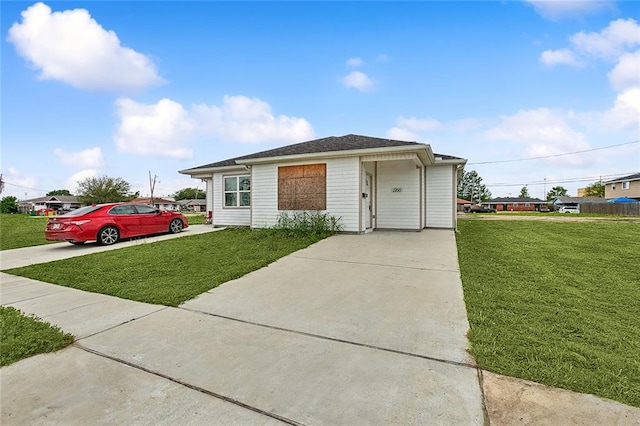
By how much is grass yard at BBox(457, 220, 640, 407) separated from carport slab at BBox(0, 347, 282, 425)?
216 centimetres

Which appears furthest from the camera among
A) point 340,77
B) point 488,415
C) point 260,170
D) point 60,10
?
point 340,77

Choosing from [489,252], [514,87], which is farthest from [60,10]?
[514,87]

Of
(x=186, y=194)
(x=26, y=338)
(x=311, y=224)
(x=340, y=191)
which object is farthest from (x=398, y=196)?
(x=186, y=194)

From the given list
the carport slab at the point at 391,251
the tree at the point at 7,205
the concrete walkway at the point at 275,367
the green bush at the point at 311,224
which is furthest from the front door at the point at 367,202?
the tree at the point at 7,205

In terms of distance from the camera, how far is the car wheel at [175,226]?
1217cm

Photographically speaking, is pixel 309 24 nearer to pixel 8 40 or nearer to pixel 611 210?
pixel 8 40

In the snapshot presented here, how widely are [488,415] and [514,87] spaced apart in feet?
51.5

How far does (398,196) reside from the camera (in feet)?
37.9

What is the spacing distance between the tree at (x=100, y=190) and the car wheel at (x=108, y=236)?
53.4m

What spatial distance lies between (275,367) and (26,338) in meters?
2.66

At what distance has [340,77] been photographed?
14.5m

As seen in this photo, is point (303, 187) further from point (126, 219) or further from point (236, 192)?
point (126, 219)

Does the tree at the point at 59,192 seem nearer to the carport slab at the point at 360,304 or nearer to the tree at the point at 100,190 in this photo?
the tree at the point at 100,190

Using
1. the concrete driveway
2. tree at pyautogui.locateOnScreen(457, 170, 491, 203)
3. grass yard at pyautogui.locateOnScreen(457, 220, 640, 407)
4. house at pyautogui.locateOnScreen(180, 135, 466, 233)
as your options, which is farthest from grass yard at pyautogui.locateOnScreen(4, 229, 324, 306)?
tree at pyautogui.locateOnScreen(457, 170, 491, 203)
